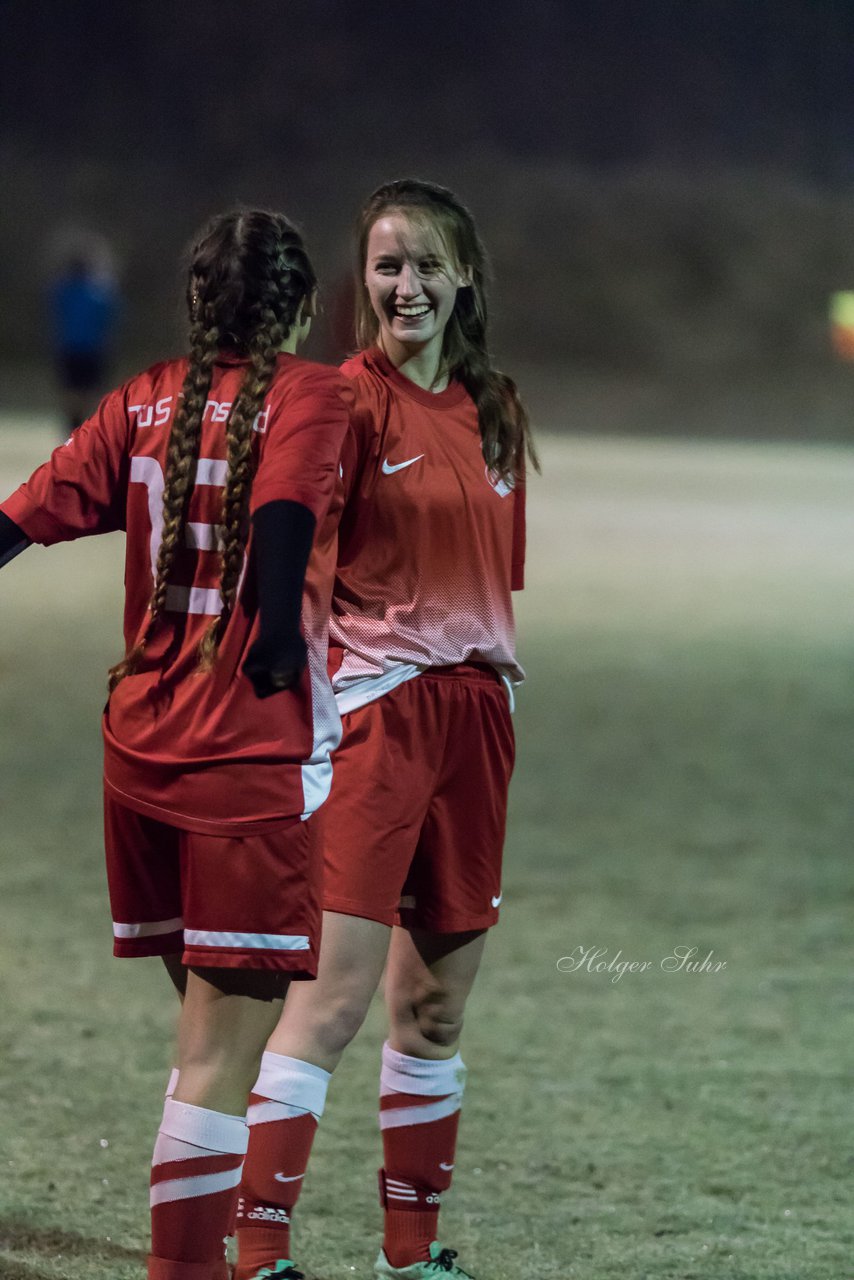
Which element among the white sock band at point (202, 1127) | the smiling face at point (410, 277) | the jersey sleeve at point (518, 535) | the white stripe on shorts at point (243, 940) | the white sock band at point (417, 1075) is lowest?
the white sock band at point (417, 1075)

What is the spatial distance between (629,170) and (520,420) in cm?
3423

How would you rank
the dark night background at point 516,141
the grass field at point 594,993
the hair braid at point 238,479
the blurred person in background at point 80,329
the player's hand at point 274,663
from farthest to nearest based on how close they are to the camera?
the dark night background at point 516,141
the blurred person in background at point 80,329
the grass field at point 594,993
the hair braid at point 238,479
the player's hand at point 274,663

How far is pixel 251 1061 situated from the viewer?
2.42 m

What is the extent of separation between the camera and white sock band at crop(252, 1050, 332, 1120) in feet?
9.25

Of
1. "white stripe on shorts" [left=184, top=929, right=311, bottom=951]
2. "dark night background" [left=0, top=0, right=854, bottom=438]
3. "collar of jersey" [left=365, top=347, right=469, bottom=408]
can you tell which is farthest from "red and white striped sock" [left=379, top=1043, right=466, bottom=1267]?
"dark night background" [left=0, top=0, right=854, bottom=438]

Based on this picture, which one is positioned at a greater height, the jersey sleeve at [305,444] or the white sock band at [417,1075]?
the jersey sleeve at [305,444]

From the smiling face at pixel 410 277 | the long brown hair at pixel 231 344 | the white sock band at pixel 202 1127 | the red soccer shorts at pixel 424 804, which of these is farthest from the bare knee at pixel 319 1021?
the smiling face at pixel 410 277

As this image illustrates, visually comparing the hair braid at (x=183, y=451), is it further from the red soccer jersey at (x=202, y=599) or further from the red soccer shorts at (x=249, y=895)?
the red soccer shorts at (x=249, y=895)

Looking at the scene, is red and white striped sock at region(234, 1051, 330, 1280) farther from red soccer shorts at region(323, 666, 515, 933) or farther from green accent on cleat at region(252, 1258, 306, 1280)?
red soccer shorts at region(323, 666, 515, 933)

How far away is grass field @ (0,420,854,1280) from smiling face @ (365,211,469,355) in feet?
5.42

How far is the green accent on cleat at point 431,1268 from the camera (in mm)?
3014

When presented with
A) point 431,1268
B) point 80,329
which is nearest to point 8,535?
point 431,1268

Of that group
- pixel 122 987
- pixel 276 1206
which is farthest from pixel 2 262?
pixel 276 1206

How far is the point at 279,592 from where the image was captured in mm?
2199
